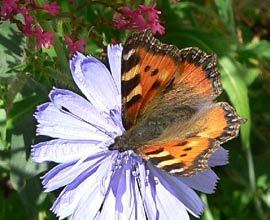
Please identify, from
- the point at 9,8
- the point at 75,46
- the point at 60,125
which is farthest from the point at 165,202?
the point at 9,8

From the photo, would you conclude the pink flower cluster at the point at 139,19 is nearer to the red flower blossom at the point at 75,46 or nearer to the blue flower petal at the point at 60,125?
the red flower blossom at the point at 75,46

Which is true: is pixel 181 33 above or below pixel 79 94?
above

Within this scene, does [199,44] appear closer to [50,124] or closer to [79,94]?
[79,94]

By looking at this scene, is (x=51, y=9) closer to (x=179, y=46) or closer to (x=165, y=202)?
(x=165, y=202)

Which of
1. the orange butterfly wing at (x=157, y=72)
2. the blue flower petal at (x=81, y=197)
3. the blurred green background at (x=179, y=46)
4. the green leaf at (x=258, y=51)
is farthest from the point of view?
the green leaf at (x=258, y=51)

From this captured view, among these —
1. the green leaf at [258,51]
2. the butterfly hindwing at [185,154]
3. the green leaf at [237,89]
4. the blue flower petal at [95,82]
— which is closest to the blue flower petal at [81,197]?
the blue flower petal at [95,82]

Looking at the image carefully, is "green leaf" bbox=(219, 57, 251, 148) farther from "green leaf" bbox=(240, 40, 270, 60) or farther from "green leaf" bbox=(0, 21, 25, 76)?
"green leaf" bbox=(0, 21, 25, 76)

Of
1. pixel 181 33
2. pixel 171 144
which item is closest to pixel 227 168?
pixel 181 33
